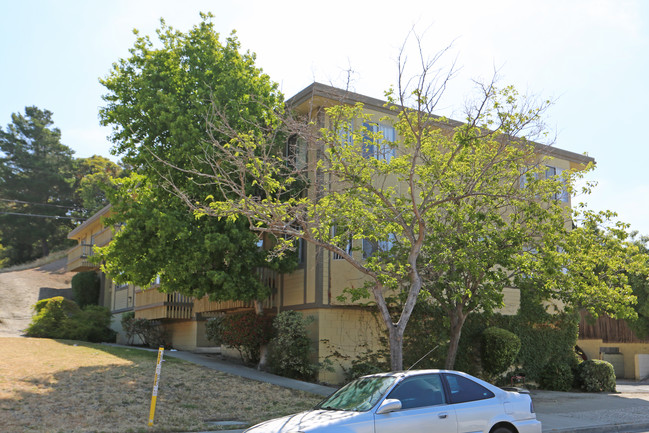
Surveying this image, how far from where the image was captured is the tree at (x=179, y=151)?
619 inches

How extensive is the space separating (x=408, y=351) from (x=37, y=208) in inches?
1819

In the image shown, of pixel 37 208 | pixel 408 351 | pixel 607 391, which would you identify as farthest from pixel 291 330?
pixel 37 208

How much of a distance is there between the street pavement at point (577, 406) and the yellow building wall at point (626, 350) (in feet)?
18.8

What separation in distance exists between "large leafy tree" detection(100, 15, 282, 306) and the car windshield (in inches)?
317

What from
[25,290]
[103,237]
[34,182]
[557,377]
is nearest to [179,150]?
[557,377]

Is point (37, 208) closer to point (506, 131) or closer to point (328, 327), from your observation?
point (328, 327)

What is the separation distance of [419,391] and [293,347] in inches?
362

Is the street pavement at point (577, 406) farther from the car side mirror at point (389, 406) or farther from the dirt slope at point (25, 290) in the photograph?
the dirt slope at point (25, 290)

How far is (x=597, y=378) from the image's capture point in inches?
757

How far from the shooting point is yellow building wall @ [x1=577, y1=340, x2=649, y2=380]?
86.7ft

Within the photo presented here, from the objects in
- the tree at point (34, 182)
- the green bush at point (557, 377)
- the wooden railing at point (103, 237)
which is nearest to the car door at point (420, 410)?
the green bush at point (557, 377)

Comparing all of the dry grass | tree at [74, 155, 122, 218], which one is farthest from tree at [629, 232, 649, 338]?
tree at [74, 155, 122, 218]

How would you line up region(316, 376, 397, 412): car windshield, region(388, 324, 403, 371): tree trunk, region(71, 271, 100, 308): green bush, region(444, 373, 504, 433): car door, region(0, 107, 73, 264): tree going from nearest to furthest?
region(316, 376, 397, 412): car windshield < region(444, 373, 504, 433): car door < region(388, 324, 403, 371): tree trunk < region(71, 271, 100, 308): green bush < region(0, 107, 73, 264): tree

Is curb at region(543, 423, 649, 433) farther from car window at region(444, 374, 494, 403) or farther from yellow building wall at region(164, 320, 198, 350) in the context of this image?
yellow building wall at region(164, 320, 198, 350)
